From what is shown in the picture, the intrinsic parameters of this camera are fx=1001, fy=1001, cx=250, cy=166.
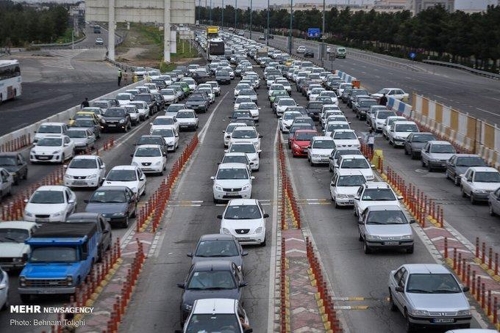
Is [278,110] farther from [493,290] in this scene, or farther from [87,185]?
[493,290]

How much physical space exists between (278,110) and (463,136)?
1769 centimetres

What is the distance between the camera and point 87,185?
38.6 meters

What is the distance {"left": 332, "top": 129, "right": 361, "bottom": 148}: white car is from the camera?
157 feet

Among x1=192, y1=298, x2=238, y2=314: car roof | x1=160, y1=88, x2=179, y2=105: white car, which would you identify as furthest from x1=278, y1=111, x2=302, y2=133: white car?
x1=192, y1=298, x2=238, y2=314: car roof

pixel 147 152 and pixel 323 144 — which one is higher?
pixel 323 144

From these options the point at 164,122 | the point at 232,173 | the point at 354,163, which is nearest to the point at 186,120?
the point at 164,122

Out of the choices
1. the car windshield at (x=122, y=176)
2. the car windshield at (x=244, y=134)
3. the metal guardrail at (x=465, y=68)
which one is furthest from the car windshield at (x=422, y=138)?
the metal guardrail at (x=465, y=68)

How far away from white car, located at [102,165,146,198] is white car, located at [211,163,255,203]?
9.14 ft

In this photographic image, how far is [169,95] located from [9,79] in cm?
1218

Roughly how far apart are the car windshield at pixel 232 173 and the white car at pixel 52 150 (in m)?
11.1

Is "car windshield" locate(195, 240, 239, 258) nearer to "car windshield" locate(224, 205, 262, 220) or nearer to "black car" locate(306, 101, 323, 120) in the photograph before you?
"car windshield" locate(224, 205, 262, 220)

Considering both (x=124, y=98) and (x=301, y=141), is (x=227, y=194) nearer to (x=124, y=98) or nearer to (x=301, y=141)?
(x=301, y=141)

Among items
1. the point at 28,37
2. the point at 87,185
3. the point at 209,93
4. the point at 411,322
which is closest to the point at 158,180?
the point at 87,185

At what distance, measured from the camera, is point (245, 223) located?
95.4 ft
